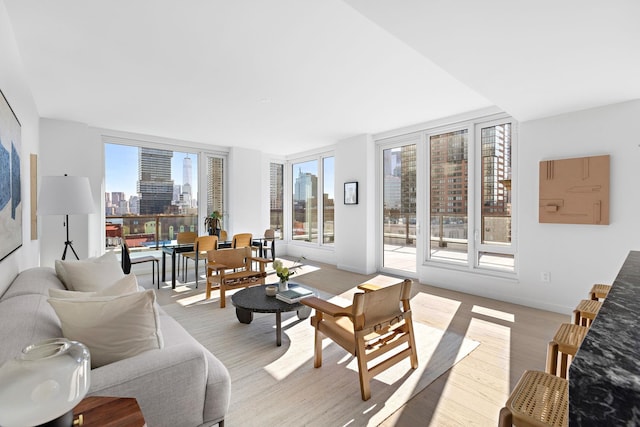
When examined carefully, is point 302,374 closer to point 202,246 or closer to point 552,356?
point 552,356

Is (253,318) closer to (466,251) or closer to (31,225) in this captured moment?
(31,225)

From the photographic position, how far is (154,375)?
52.1 inches

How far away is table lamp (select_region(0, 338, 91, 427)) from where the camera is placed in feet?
2.44

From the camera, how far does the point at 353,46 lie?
2615 mm

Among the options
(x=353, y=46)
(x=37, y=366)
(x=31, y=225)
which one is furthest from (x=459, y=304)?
(x=31, y=225)

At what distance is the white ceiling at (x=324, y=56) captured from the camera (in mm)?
1870

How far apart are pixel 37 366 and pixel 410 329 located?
2218 mm

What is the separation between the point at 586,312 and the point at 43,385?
260 centimetres

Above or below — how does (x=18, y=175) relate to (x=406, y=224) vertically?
above

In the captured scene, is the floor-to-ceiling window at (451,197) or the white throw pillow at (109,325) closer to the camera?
the white throw pillow at (109,325)

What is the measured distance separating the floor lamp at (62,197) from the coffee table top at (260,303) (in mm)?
1748

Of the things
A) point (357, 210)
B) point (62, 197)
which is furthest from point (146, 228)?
point (357, 210)

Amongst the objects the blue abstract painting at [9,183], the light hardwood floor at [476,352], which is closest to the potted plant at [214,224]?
the light hardwood floor at [476,352]

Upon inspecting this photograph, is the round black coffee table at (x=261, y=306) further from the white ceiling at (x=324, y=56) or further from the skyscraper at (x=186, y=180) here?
the skyscraper at (x=186, y=180)
